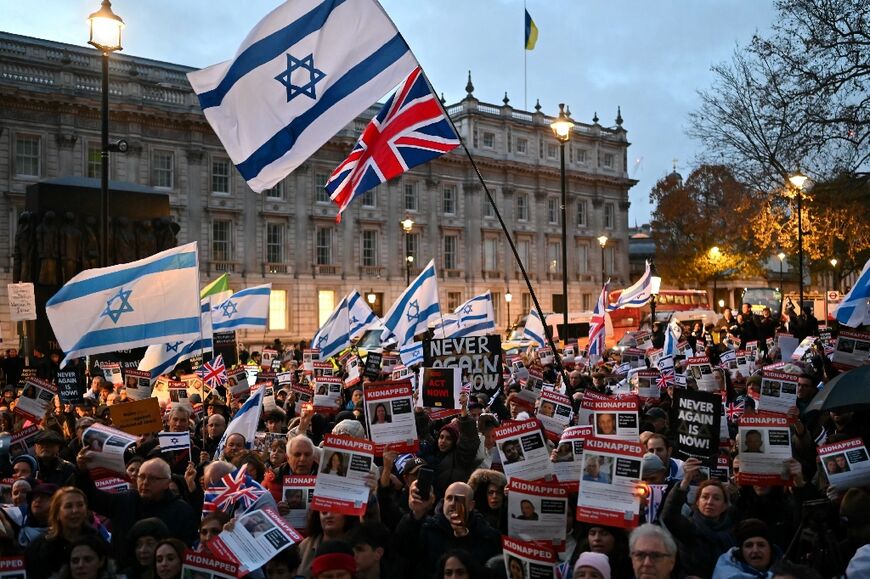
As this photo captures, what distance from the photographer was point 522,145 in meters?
61.0

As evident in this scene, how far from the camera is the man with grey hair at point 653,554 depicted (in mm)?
4406

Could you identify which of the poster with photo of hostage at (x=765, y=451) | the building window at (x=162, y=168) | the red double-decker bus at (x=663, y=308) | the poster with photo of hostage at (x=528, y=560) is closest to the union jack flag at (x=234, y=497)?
the poster with photo of hostage at (x=528, y=560)

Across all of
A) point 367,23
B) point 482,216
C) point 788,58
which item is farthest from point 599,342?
point 482,216

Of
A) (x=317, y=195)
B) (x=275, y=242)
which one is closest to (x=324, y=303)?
(x=275, y=242)

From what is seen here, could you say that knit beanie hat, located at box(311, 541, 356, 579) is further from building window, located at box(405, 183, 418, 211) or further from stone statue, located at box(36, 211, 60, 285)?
building window, located at box(405, 183, 418, 211)

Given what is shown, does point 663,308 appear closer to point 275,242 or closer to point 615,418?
point 275,242

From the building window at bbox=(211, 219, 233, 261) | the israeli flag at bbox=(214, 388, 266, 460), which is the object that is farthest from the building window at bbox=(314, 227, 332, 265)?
the israeli flag at bbox=(214, 388, 266, 460)

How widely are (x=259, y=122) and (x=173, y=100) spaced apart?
130 ft

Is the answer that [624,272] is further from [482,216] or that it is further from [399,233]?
[399,233]

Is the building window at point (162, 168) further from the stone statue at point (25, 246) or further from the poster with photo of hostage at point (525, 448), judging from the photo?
the poster with photo of hostage at point (525, 448)

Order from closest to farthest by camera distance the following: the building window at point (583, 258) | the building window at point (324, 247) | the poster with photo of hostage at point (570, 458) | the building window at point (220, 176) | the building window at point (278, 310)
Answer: the poster with photo of hostage at point (570, 458) → the building window at point (220, 176) → the building window at point (278, 310) → the building window at point (324, 247) → the building window at point (583, 258)

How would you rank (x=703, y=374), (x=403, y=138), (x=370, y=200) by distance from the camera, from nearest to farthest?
(x=403, y=138) < (x=703, y=374) < (x=370, y=200)

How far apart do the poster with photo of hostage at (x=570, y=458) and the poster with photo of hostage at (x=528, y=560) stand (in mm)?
1549

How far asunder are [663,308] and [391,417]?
46306 mm
